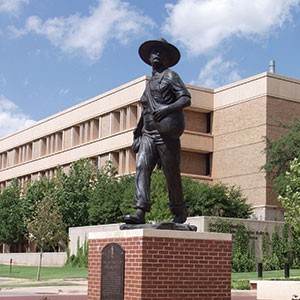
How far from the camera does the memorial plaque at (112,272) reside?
11508mm

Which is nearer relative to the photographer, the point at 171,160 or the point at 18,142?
the point at 171,160

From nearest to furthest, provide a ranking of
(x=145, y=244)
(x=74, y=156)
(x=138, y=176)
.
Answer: (x=145, y=244) < (x=138, y=176) < (x=74, y=156)

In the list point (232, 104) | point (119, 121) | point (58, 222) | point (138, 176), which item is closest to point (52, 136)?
point (119, 121)

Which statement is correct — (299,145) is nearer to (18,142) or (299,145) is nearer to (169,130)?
(169,130)

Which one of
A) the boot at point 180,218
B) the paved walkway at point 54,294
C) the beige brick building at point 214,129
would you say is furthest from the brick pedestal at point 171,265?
Result: the beige brick building at point 214,129

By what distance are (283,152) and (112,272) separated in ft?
120

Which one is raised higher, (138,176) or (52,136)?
(52,136)

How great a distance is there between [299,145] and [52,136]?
3528 centimetres

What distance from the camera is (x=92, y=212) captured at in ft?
168

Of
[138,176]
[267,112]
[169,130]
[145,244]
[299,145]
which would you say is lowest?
[145,244]

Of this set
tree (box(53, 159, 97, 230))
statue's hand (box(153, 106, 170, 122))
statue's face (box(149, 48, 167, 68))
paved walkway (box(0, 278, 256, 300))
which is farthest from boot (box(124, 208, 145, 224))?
tree (box(53, 159, 97, 230))

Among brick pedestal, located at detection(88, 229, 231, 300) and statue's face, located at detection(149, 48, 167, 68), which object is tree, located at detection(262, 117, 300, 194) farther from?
brick pedestal, located at detection(88, 229, 231, 300)

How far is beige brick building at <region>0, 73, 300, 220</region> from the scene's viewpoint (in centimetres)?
5547

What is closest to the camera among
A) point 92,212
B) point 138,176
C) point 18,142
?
point 138,176
